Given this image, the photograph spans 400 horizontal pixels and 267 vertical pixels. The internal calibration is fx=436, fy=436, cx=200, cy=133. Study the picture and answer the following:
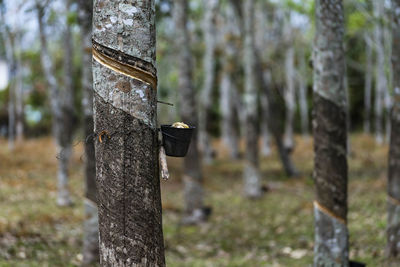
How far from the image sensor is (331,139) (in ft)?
16.2

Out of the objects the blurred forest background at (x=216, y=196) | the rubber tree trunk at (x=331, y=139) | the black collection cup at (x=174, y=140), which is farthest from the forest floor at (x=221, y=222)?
the black collection cup at (x=174, y=140)

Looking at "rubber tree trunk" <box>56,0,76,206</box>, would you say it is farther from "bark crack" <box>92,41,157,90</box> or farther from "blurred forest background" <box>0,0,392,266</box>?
"bark crack" <box>92,41,157,90</box>

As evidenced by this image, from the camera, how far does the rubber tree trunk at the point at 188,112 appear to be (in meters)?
10.1

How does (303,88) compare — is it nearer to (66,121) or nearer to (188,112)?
(66,121)

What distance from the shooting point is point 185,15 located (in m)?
10.4

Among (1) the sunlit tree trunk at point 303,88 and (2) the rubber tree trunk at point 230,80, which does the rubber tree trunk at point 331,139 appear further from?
(1) the sunlit tree trunk at point 303,88

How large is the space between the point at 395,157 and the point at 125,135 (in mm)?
4498

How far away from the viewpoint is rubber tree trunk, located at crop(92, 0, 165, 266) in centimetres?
268

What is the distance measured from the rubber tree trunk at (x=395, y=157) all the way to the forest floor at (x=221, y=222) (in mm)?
329

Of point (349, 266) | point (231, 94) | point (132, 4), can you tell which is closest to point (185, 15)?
point (349, 266)

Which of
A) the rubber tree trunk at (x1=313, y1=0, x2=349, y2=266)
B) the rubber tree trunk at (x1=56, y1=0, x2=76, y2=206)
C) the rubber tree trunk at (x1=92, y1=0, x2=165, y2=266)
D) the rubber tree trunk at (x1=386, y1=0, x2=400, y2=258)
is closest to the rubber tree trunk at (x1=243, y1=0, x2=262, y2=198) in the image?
the rubber tree trunk at (x1=56, y1=0, x2=76, y2=206)

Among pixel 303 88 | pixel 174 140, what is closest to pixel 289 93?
pixel 303 88

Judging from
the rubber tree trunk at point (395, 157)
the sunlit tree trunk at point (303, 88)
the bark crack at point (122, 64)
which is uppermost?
the bark crack at point (122, 64)

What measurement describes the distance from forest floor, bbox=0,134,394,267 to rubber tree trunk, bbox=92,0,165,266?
8.20ft
